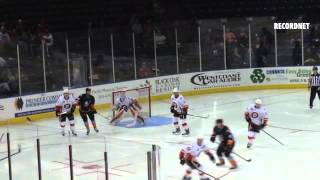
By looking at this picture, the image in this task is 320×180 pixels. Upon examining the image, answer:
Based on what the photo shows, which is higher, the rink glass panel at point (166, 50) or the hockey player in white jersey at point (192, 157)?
the rink glass panel at point (166, 50)

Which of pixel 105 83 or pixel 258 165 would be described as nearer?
pixel 258 165

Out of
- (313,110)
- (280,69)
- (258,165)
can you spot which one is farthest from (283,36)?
(258,165)

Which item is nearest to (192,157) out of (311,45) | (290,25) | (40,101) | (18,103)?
(18,103)

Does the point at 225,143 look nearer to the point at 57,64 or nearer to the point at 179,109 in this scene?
the point at 179,109

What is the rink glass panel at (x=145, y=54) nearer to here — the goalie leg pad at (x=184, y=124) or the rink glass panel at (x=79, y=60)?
the rink glass panel at (x=79, y=60)

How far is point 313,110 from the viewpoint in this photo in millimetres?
21000

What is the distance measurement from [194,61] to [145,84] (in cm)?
266

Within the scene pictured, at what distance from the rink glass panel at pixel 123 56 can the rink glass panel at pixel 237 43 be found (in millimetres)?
4394

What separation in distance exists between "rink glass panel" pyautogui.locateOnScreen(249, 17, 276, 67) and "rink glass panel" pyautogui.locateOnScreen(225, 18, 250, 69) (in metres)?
0.24

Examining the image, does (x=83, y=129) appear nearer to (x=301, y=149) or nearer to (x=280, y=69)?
(x=301, y=149)

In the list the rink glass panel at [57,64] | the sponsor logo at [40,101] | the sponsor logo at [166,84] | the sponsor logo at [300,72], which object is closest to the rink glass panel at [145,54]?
the sponsor logo at [166,84]

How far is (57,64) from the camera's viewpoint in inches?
843

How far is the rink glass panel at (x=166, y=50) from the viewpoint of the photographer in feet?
80.1

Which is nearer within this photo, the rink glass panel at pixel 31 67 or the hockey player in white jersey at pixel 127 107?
the hockey player in white jersey at pixel 127 107
